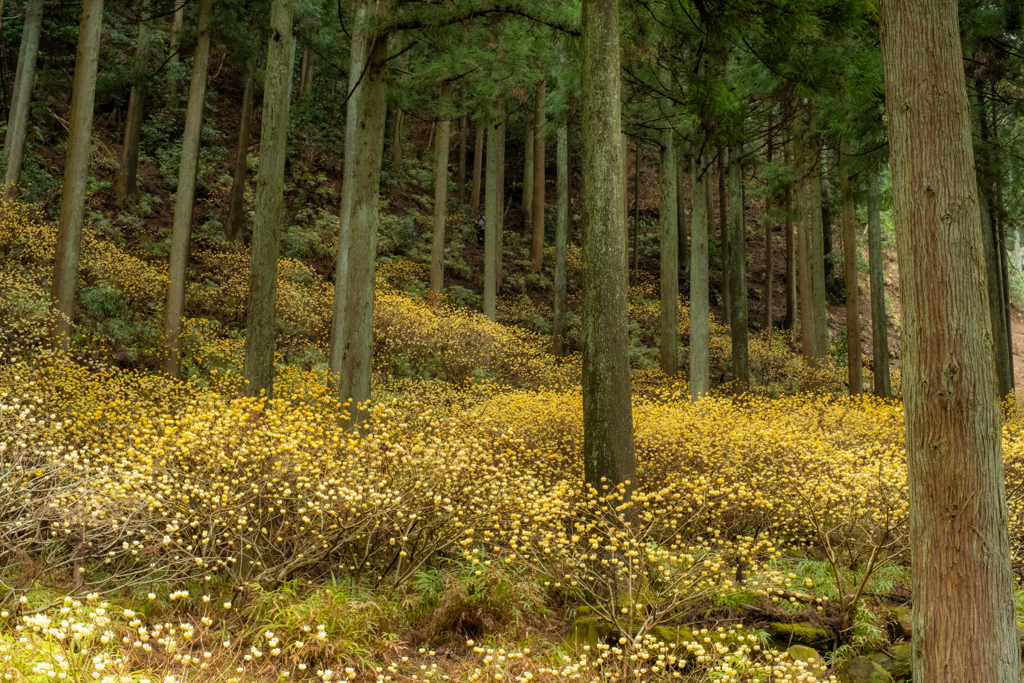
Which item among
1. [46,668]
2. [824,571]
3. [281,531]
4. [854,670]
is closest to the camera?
[46,668]

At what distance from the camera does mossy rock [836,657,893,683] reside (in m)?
3.88

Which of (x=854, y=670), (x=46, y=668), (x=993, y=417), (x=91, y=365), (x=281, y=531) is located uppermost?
(x=91, y=365)

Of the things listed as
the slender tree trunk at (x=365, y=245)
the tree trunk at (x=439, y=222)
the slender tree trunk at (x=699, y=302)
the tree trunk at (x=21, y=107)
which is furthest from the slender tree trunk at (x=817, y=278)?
the tree trunk at (x=21, y=107)

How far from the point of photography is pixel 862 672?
154 inches

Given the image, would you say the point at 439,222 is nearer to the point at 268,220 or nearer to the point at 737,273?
the point at 737,273

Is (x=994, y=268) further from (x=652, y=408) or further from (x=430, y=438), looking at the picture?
(x=430, y=438)

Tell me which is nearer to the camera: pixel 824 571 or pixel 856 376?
pixel 824 571

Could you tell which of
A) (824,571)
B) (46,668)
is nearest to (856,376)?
(824,571)

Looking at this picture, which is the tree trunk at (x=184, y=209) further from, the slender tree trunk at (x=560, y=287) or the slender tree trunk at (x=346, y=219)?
the slender tree trunk at (x=560, y=287)

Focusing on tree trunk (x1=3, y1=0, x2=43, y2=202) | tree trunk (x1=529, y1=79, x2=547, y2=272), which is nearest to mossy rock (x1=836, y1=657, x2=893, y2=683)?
tree trunk (x1=3, y1=0, x2=43, y2=202)

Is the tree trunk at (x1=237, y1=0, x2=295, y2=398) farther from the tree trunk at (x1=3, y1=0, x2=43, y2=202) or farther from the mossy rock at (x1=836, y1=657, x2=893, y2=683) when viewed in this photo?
the tree trunk at (x1=3, y1=0, x2=43, y2=202)

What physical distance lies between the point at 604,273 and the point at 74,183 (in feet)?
28.0

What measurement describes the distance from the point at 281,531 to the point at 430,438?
1.52 meters

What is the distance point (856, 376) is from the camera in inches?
518
